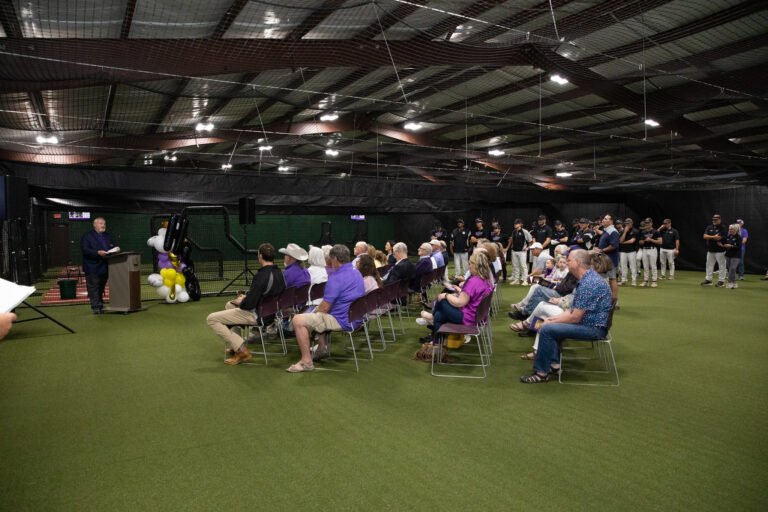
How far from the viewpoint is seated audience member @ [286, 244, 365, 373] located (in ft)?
17.0

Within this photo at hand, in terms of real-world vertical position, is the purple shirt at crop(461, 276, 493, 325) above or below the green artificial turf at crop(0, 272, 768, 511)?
above

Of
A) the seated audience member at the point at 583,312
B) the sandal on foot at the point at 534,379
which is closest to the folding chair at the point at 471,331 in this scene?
the sandal on foot at the point at 534,379

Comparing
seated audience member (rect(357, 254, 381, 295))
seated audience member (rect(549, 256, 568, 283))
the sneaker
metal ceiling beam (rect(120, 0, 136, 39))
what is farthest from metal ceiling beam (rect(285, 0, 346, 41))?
seated audience member (rect(549, 256, 568, 283))

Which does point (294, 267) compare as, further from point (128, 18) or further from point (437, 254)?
point (128, 18)

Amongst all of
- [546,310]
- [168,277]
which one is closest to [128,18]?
[168,277]

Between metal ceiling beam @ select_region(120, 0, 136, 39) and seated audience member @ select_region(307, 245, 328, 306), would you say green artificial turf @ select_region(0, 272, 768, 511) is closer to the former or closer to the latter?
seated audience member @ select_region(307, 245, 328, 306)

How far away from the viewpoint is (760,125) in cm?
1365

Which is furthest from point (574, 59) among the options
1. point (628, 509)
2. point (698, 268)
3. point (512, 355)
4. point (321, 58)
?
point (698, 268)

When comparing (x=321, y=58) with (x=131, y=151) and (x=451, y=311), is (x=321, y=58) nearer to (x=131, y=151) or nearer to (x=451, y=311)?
(x=451, y=311)

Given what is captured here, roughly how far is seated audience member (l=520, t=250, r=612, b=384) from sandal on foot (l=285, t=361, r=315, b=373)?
230cm

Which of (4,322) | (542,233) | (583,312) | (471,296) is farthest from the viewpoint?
(542,233)

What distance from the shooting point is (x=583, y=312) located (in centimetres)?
461

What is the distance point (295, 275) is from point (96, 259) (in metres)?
4.67

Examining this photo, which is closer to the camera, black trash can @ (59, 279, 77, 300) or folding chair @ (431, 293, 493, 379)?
folding chair @ (431, 293, 493, 379)
